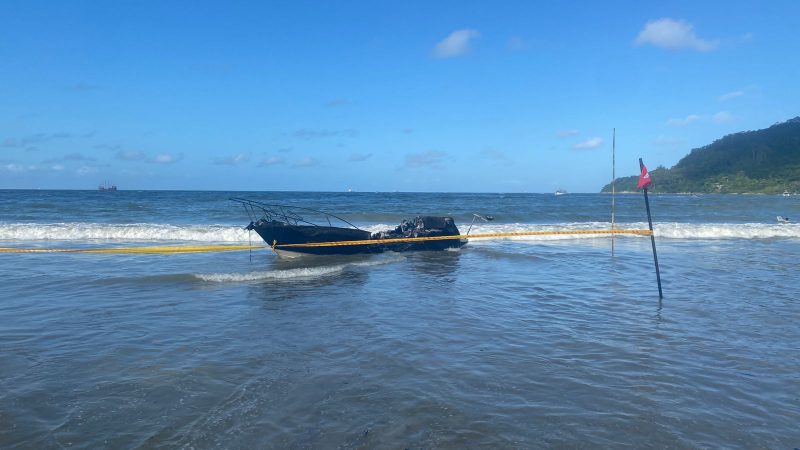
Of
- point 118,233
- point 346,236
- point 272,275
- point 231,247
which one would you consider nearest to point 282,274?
point 272,275

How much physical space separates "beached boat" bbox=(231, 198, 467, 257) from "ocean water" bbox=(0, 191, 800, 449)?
6.12ft

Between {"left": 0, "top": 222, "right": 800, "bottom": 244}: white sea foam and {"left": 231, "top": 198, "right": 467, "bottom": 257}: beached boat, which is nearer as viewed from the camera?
{"left": 231, "top": 198, "right": 467, "bottom": 257}: beached boat

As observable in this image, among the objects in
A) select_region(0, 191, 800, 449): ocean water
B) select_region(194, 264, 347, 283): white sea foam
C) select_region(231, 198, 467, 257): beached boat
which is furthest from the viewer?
select_region(231, 198, 467, 257): beached boat

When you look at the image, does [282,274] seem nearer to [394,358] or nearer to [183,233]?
[394,358]

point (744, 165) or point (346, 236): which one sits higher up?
point (744, 165)

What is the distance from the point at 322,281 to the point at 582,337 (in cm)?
618

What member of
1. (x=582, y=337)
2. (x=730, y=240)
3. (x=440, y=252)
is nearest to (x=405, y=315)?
(x=582, y=337)

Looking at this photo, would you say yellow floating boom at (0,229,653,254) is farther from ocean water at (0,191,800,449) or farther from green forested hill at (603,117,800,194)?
green forested hill at (603,117,800,194)

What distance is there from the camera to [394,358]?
5.64 m

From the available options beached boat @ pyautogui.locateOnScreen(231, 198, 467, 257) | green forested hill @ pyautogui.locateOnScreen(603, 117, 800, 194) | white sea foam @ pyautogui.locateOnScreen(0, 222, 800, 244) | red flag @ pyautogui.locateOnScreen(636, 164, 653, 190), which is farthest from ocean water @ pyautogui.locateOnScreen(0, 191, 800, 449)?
green forested hill @ pyautogui.locateOnScreen(603, 117, 800, 194)

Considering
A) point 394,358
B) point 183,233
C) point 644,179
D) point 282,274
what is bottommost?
point 394,358

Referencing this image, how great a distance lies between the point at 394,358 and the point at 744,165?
14509 cm

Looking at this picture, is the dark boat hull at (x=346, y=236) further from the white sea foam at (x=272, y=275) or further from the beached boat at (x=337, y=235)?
the white sea foam at (x=272, y=275)

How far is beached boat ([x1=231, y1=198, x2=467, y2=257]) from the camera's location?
13664mm
